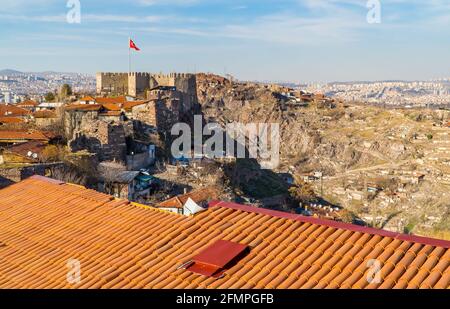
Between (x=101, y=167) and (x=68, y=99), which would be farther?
(x=68, y=99)

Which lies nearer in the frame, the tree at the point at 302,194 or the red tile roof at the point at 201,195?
the red tile roof at the point at 201,195

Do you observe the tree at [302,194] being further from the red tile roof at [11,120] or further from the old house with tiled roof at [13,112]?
the red tile roof at [11,120]

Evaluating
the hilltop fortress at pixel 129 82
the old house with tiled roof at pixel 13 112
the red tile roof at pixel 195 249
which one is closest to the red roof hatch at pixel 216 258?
the red tile roof at pixel 195 249

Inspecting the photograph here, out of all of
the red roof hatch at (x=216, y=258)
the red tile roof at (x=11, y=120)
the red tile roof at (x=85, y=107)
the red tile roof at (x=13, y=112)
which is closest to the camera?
the red roof hatch at (x=216, y=258)

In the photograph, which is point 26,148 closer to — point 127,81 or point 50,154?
point 50,154

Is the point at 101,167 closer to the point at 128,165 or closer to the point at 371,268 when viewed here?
the point at 128,165
